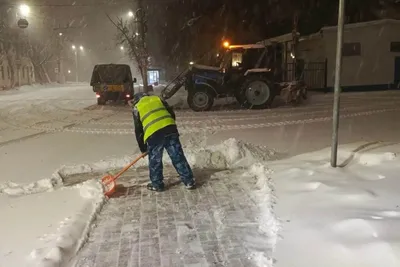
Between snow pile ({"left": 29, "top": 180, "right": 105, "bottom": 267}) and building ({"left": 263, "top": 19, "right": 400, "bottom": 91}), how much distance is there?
18.6 meters

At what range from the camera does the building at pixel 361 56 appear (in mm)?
22688

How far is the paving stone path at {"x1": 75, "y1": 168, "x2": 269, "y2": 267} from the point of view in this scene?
4.03 m

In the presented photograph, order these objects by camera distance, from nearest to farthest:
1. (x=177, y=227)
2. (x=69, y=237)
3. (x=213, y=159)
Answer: (x=69, y=237), (x=177, y=227), (x=213, y=159)

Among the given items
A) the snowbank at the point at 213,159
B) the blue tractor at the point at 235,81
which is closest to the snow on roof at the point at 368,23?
the blue tractor at the point at 235,81

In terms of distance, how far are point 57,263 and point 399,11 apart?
3035cm

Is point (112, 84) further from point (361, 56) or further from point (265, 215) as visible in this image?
point (265, 215)

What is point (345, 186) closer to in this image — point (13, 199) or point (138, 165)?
point (138, 165)

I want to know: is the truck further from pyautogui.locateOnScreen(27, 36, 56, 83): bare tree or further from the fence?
pyautogui.locateOnScreen(27, 36, 56, 83): bare tree

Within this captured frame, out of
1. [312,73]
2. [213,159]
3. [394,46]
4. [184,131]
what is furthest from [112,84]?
[394,46]

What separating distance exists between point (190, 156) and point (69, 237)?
11.8 ft

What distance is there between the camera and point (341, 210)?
176 inches

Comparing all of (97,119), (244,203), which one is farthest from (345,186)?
(97,119)

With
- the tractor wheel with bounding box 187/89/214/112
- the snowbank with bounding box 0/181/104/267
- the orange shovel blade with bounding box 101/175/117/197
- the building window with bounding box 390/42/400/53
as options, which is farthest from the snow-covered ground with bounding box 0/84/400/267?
the building window with bounding box 390/42/400/53

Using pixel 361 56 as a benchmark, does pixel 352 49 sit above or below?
above
